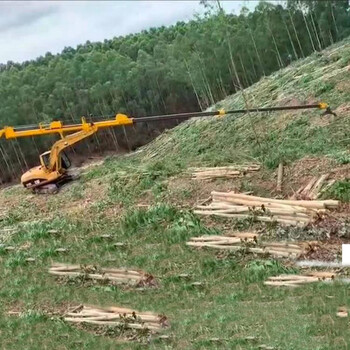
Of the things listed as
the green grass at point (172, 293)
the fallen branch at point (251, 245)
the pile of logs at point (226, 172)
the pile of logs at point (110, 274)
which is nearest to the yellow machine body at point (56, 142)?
the pile of logs at point (226, 172)

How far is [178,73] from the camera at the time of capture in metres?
29.2

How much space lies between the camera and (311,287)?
18.8 feet

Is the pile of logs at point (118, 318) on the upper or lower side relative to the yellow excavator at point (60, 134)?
lower

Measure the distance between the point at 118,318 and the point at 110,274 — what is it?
3.38ft

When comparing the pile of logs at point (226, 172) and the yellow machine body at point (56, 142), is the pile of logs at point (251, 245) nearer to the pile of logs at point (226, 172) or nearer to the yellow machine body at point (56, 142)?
the pile of logs at point (226, 172)

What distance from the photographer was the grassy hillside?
521 cm

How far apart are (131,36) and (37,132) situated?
3973 centimetres

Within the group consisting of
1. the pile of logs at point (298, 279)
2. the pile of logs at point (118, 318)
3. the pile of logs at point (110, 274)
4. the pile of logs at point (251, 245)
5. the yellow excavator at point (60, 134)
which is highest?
the yellow excavator at point (60, 134)

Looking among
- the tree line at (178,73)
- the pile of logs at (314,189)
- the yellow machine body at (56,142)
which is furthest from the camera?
the tree line at (178,73)

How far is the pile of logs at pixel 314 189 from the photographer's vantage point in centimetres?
768

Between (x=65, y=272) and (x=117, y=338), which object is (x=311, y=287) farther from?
(x=65, y=272)

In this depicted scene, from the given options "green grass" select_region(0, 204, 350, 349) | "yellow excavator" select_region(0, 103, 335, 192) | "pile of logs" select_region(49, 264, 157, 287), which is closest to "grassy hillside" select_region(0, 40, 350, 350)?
"green grass" select_region(0, 204, 350, 349)

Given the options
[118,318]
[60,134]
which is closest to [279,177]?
[118,318]

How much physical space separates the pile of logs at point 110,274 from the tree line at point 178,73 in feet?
60.7
